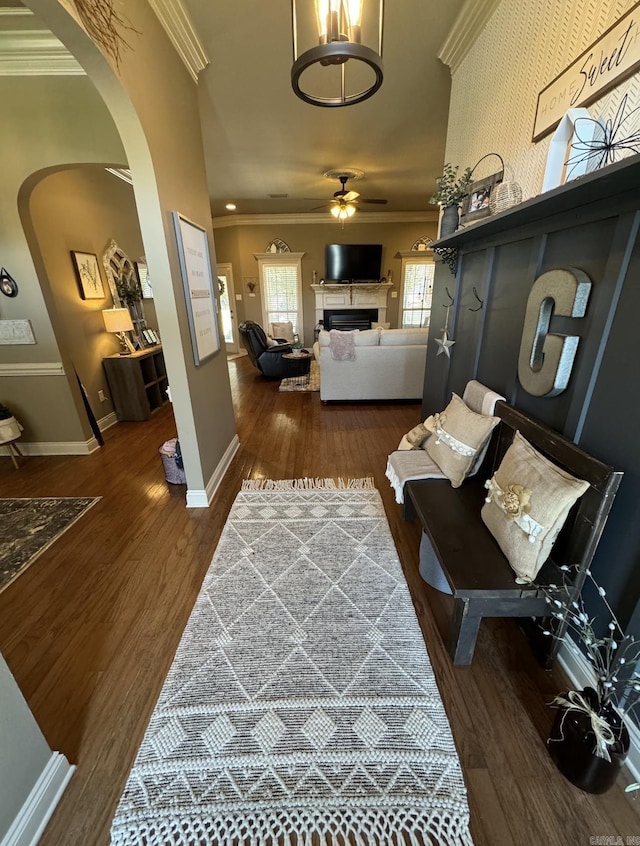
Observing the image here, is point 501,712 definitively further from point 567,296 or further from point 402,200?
point 402,200

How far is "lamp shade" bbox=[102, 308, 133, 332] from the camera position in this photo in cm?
375

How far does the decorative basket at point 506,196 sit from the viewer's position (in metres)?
1.60

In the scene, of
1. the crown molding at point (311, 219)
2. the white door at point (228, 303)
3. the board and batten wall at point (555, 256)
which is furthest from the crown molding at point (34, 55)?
the crown molding at point (311, 219)

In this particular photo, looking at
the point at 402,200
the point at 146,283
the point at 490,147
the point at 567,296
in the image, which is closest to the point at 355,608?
the point at 567,296

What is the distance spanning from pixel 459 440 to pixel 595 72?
150cm

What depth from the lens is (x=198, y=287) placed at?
2.37 metres

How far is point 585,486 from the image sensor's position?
3.60ft

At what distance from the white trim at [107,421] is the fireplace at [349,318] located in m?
5.22

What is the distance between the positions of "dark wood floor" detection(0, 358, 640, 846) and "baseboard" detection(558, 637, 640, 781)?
70mm

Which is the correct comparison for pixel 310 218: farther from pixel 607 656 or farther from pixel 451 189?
pixel 607 656

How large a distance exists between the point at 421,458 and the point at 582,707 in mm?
1273

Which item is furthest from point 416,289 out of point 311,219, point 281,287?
point 281,287

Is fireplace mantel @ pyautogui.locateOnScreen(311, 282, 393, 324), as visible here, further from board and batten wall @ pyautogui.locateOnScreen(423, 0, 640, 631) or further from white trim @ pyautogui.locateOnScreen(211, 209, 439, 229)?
board and batten wall @ pyautogui.locateOnScreen(423, 0, 640, 631)

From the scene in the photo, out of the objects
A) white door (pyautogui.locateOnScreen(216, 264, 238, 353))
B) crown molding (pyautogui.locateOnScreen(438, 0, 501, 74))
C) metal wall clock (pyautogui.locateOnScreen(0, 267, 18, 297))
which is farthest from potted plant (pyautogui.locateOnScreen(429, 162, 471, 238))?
white door (pyautogui.locateOnScreen(216, 264, 238, 353))
